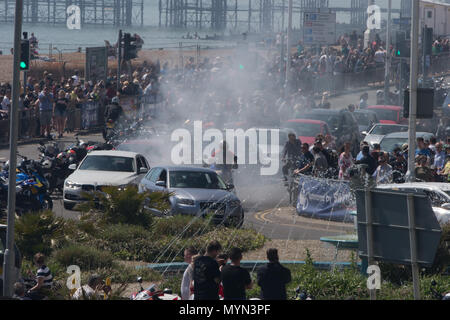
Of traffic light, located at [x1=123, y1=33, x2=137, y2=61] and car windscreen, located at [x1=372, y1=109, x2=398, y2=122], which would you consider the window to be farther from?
car windscreen, located at [x1=372, y1=109, x2=398, y2=122]

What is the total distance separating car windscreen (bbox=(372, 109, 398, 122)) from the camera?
39522 mm

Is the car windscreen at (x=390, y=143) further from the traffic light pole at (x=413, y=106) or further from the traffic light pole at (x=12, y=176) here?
the traffic light pole at (x=12, y=176)

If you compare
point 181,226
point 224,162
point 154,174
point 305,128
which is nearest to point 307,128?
point 305,128

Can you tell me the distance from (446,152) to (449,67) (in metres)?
37.8

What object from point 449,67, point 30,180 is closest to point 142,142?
point 30,180

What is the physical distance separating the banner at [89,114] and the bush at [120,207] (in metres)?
18.8

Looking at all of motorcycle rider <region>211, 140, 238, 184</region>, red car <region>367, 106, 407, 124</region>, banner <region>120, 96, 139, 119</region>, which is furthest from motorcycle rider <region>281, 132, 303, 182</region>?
red car <region>367, 106, 407, 124</region>

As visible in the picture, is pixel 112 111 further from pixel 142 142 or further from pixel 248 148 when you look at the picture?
pixel 248 148

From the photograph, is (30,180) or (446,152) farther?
(446,152)

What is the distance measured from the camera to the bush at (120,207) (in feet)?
56.5

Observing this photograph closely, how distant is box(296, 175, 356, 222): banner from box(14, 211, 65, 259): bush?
7.50m

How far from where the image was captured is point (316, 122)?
3112 cm

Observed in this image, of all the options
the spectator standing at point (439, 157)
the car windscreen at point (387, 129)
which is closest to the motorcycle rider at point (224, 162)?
the spectator standing at point (439, 157)

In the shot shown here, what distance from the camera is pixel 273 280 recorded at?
415 inches
